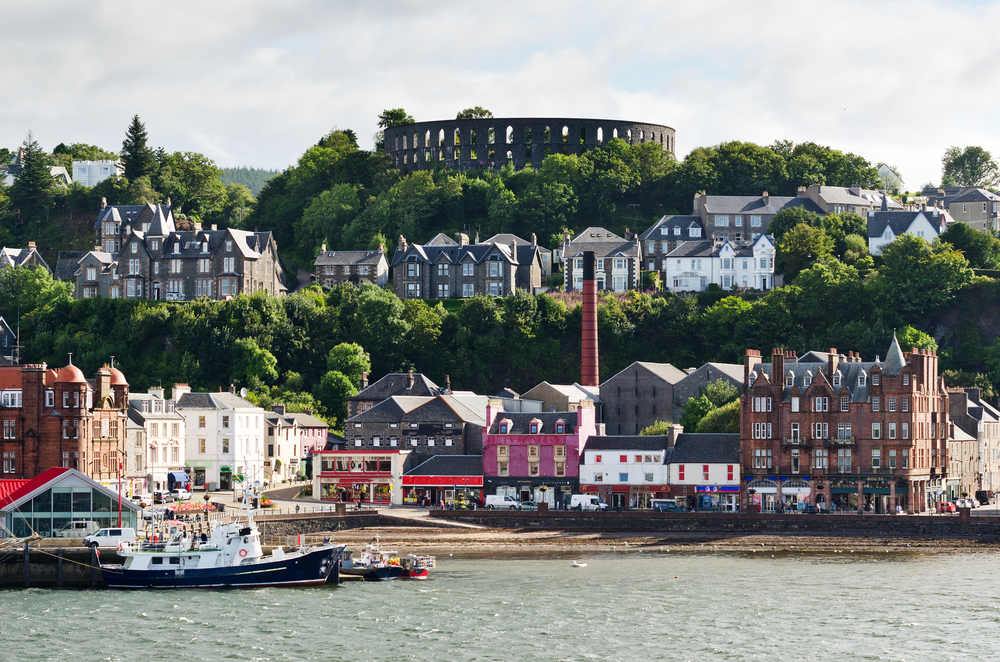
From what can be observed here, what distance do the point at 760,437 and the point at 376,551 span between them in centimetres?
2776

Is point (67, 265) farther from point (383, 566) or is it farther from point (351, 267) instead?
point (383, 566)

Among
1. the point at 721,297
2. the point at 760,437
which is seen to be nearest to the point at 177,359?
the point at 721,297

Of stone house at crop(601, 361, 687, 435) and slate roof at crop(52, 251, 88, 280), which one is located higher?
slate roof at crop(52, 251, 88, 280)

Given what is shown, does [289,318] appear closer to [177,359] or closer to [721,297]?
[177,359]

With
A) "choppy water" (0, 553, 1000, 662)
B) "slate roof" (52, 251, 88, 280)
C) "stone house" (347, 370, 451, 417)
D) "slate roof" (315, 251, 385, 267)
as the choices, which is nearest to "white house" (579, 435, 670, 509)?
"stone house" (347, 370, 451, 417)

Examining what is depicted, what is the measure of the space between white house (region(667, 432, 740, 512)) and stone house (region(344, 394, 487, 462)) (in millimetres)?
13490

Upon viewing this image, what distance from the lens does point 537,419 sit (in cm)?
9862

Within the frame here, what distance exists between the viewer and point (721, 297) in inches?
5148

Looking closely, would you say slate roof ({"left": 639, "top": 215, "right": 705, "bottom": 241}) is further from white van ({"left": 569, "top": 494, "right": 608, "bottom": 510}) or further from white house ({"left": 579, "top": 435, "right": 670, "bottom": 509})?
white van ({"left": 569, "top": 494, "right": 608, "bottom": 510})

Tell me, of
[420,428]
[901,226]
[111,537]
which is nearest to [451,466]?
[420,428]

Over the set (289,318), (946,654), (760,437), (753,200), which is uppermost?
(753,200)

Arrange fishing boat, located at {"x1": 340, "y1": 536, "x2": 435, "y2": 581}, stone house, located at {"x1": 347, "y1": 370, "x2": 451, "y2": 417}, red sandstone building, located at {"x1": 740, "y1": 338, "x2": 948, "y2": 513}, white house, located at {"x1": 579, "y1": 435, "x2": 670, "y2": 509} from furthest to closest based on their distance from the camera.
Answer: stone house, located at {"x1": 347, "y1": 370, "x2": 451, "y2": 417}, white house, located at {"x1": 579, "y1": 435, "x2": 670, "y2": 509}, red sandstone building, located at {"x1": 740, "y1": 338, "x2": 948, "y2": 513}, fishing boat, located at {"x1": 340, "y1": 536, "x2": 435, "y2": 581}

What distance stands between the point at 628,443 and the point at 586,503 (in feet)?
16.6

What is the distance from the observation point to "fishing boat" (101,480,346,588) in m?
69.9
